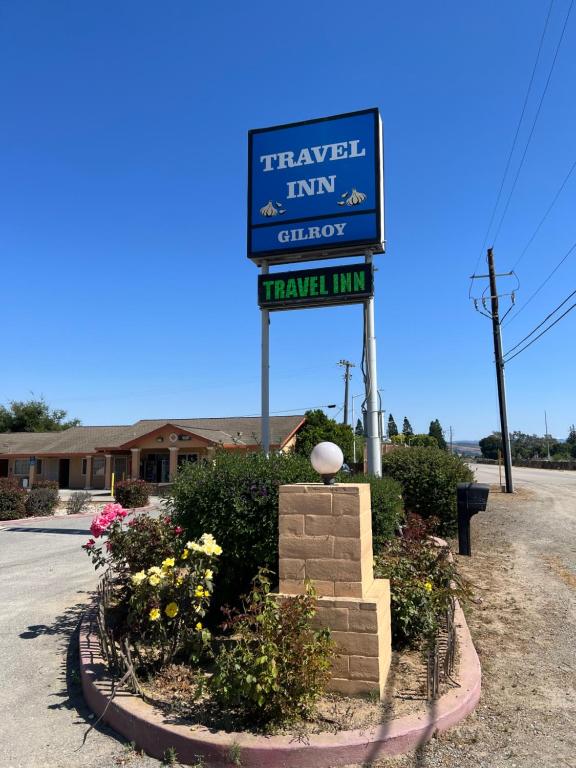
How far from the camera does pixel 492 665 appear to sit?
4.95 m

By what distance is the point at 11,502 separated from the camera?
19.3 meters

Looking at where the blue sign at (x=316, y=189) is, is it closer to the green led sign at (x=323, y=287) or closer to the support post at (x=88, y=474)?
the green led sign at (x=323, y=287)

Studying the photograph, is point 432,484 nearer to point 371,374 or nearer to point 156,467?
point 371,374

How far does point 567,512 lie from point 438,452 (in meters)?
6.82

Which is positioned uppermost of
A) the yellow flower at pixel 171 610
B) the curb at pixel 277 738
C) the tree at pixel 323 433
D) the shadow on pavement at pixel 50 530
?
the tree at pixel 323 433

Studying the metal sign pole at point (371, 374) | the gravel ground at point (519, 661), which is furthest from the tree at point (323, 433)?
the gravel ground at point (519, 661)

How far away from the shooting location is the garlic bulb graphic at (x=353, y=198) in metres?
11.0

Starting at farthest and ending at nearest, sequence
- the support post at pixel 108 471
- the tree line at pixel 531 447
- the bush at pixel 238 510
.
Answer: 1. the tree line at pixel 531 447
2. the support post at pixel 108 471
3. the bush at pixel 238 510

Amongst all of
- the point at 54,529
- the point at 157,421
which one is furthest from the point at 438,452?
the point at 157,421

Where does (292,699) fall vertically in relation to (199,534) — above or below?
below

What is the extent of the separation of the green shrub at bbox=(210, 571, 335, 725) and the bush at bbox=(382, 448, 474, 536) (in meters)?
7.53

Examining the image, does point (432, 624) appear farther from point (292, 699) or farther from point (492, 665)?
point (292, 699)

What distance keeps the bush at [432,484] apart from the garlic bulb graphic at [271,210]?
568 cm

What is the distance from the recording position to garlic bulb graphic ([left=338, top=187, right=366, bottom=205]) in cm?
1096
